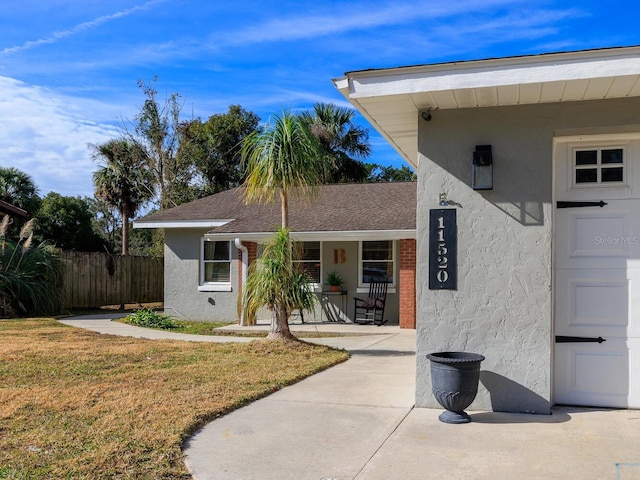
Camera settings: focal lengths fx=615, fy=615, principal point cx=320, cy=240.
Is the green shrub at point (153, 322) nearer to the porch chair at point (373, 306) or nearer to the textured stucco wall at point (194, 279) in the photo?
the textured stucco wall at point (194, 279)

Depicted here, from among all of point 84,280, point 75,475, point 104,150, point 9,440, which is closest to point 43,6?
point 9,440

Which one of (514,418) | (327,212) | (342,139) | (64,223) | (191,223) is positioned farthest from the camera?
(64,223)

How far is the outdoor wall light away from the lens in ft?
A: 20.1

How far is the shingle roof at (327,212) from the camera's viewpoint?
15086 mm

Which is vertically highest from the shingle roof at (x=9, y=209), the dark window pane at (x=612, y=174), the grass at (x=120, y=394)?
the shingle roof at (x=9, y=209)

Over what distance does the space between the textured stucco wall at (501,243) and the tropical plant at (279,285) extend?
438 cm

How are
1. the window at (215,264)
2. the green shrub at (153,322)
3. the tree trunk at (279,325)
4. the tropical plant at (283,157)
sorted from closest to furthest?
the tropical plant at (283,157)
the tree trunk at (279,325)
the green shrub at (153,322)
the window at (215,264)

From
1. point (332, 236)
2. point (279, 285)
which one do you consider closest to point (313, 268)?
point (332, 236)

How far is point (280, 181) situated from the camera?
10.6 m

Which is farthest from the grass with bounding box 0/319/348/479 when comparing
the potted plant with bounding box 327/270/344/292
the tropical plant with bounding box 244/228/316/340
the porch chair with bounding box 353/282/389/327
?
the potted plant with bounding box 327/270/344/292

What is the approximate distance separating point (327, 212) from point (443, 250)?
412 inches

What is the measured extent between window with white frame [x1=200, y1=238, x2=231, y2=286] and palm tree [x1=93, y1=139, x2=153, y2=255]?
14107 millimetres

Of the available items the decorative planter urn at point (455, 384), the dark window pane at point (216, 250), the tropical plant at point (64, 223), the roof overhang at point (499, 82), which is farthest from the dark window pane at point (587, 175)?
the tropical plant at point (64, 223)

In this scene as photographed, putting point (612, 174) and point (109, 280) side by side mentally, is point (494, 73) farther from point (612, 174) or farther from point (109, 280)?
point (109, 280)
